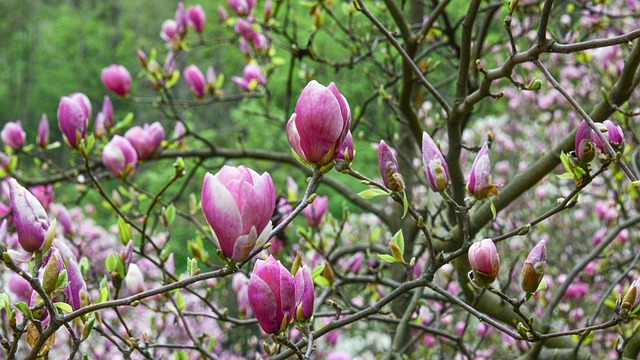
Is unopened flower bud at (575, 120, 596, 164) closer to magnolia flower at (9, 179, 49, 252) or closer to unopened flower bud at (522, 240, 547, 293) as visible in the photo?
unopened flower bud at (522, 240, 547, 293)

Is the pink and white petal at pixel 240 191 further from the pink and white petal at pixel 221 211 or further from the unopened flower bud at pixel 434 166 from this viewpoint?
the unopened flower bud at pixel 434 166

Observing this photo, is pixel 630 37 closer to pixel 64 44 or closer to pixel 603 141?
pixel 603 141

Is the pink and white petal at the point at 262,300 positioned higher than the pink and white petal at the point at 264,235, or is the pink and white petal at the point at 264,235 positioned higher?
the pink and white petal at the point at 264,235

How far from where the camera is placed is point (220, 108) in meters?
14.7

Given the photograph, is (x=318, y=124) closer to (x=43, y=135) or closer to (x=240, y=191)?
(x=240, y=191)

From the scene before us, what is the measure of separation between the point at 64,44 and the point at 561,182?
51.7ft

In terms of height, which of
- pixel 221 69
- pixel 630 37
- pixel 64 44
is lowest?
pixel 64 44

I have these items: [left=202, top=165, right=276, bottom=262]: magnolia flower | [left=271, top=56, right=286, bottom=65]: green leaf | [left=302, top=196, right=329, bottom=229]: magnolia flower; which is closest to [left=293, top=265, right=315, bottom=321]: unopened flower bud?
[left=202, top=165, right=276, bottom=262]: magnolia flower

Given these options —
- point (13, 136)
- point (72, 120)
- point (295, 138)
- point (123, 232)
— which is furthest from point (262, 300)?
point (13, 136)

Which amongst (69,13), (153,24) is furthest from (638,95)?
(69,13)

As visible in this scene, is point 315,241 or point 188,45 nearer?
point 315,241

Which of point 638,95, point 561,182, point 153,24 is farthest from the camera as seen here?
point 153,24

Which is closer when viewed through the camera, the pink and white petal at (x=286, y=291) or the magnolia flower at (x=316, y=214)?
the pink and white petal at (x=286, y=291)

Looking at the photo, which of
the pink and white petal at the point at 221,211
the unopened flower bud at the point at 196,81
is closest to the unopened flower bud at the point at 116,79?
the unopened flower bud at the point at 196,81
